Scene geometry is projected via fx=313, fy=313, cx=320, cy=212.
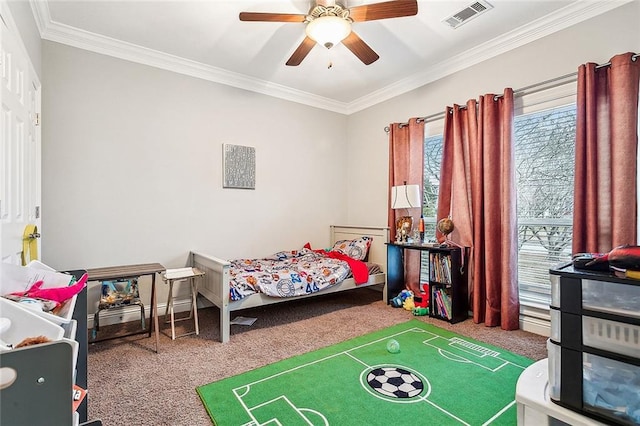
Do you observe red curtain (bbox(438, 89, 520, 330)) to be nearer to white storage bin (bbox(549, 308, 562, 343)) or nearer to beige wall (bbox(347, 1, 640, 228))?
beige wall (bbox(347, 1, 640, 228))

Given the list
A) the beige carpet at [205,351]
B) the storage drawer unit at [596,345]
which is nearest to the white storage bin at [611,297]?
the storage drawer unit at [596,345]

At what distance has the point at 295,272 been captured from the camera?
309cm

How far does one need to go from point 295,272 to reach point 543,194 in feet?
7.82

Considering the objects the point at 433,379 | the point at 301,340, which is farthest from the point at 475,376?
the point at 301,340

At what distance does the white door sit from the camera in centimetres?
151

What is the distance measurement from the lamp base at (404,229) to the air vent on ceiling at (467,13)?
77.8 inches

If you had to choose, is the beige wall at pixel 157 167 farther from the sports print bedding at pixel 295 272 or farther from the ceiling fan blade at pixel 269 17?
the ceiling fan blade at pixel 269 17

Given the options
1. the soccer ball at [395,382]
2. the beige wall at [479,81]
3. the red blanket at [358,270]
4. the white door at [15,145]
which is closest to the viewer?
the white door at [15,145]

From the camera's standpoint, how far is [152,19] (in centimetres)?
264

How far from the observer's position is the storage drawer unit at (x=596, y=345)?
0.93m

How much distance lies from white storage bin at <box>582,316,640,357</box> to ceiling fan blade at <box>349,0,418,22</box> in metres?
1.96

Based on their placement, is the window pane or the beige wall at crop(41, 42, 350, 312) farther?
the beige wall at crop(41, 42, 350, 312)

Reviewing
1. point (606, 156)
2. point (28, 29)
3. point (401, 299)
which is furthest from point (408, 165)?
point (28, 29)

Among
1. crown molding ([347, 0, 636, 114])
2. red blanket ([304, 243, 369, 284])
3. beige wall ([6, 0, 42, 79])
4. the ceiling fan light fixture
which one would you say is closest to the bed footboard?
red blanket ([304, 243, 369, 284])
